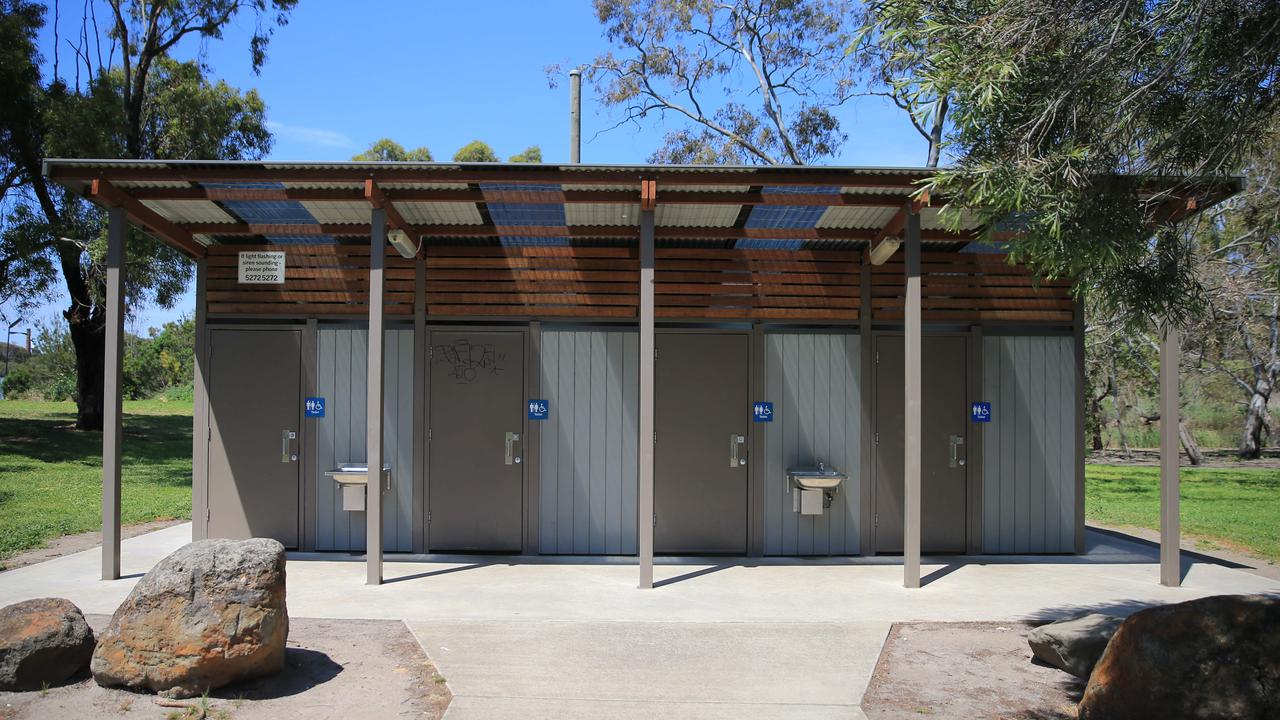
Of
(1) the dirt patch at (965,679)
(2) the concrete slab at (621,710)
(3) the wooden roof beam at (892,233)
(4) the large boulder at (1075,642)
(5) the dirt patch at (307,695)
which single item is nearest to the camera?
(5) the dirt patch at (307,695)

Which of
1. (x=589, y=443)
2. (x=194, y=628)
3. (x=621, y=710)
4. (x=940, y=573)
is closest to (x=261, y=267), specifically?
(x=589, y=443)

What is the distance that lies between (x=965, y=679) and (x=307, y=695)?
150 inches

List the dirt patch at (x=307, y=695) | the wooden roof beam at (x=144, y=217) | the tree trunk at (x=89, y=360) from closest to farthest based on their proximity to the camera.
Answer: 1. the dirt patch at (x=307, y=695)
2. the wooden roof beam at (x=144, y=217)
3. the tree trunk at (x=89, y=360)

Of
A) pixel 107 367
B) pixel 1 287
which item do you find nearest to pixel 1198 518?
pixel 107 367

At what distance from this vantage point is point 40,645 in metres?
4.40

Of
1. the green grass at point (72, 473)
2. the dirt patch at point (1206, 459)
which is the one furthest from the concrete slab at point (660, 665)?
the dirt patch at point (1206, 459)

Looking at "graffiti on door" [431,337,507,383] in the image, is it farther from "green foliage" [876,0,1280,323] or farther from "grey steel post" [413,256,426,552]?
"green foliage" [876,0,1280,323]

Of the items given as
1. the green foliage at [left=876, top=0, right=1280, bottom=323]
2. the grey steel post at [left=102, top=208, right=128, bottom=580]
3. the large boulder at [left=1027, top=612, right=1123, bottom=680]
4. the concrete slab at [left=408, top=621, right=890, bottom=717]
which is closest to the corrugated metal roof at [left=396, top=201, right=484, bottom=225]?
the grey steel post at [left=102, top=208, right=128, bottom=580]

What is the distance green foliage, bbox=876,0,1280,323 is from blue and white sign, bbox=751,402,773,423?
3958 mm

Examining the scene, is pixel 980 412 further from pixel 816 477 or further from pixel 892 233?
pixel 892 233

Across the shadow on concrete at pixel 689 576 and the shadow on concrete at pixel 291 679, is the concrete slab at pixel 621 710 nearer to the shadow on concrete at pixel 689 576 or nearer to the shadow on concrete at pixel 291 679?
the shadow on concrete at pixel 291 679

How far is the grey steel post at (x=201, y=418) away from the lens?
8594 mm

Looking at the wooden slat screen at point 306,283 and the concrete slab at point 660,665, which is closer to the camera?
the concrete slab at point 660,665

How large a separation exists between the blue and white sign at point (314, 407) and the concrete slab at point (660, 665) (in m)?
3.45
